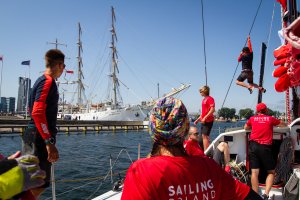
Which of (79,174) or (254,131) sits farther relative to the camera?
(79,174)

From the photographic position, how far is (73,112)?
305ft

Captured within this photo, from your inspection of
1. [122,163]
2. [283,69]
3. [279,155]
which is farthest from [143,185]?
[122,163]

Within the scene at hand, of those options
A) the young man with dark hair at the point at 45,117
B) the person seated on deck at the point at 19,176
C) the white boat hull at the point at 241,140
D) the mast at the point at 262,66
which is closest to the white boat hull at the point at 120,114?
the mast at the point at 262,66

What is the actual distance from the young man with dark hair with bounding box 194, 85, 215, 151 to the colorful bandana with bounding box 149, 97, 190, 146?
5335 millimetres

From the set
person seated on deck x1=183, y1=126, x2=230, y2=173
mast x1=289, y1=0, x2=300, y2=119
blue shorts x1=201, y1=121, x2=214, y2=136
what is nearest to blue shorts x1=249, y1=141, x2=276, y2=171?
person seated on deck x1=183, y1=126, x2=230, y2=173

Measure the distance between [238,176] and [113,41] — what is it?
68099 millimetres

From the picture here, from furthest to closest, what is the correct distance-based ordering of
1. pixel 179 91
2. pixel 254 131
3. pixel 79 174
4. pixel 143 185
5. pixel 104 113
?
pixel 104 113 < pixel 179 91 < pixel 79 174 < pixel 254 131 < pixel 143 185

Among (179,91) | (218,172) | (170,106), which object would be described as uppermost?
(179,91)

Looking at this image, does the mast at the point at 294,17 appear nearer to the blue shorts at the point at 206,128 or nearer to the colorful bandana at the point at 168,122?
the blue shorts at the point at 206,128

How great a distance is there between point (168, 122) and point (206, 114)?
5.54m

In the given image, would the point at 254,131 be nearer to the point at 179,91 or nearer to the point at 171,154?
the point at 171,154

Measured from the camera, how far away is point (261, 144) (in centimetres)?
543

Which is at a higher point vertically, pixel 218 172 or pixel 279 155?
pixel 218 172

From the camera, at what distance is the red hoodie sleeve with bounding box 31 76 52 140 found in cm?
332
